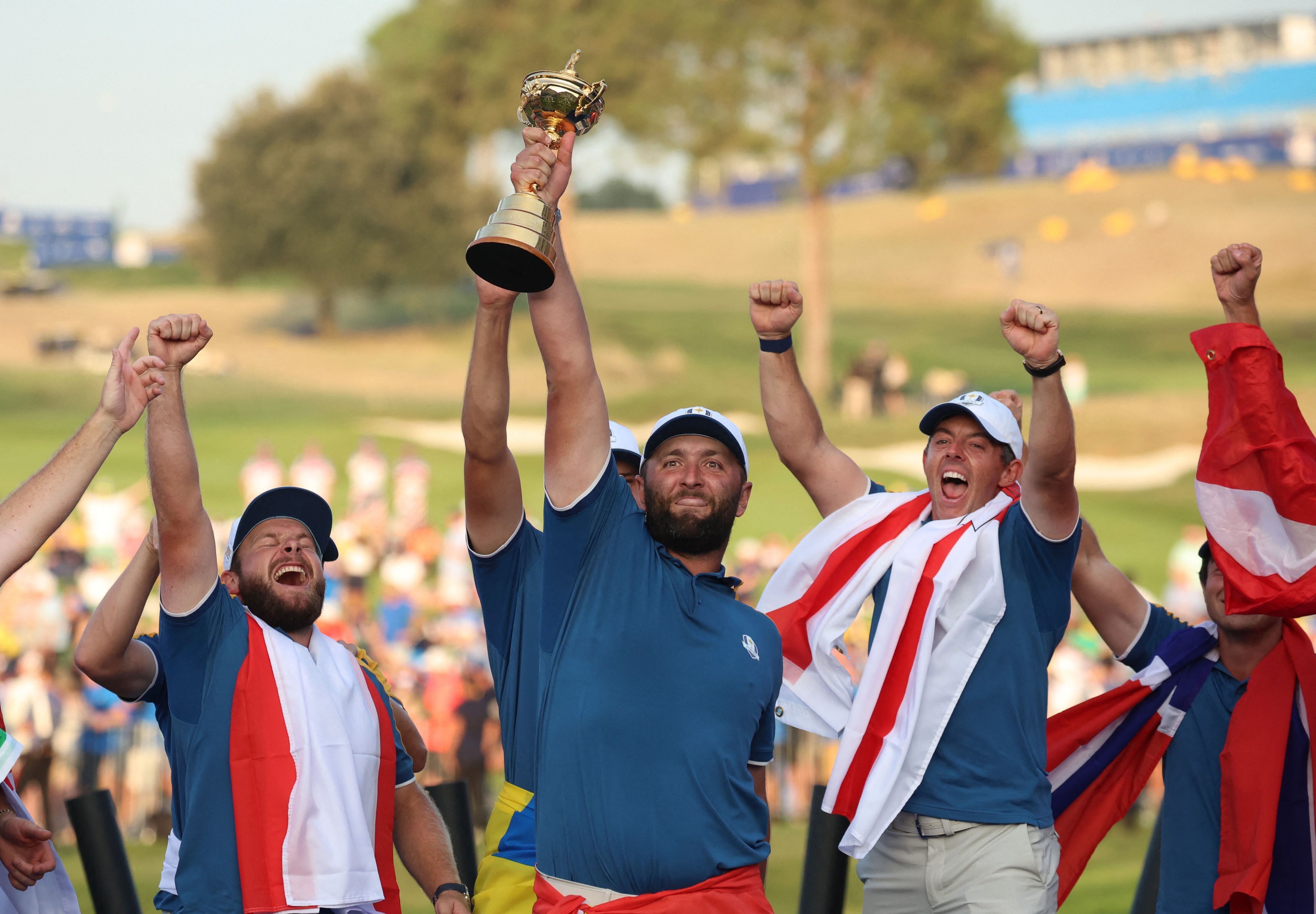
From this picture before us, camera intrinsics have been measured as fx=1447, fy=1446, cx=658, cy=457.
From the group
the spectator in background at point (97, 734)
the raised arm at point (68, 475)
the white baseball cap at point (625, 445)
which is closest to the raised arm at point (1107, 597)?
the white baseball cap at point (625, 445)

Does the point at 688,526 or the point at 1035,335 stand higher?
the point at 1035,335

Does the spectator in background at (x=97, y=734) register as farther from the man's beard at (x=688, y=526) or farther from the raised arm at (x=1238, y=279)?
the raised arm at (x=1238, y=279)

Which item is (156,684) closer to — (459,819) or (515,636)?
(515,636)

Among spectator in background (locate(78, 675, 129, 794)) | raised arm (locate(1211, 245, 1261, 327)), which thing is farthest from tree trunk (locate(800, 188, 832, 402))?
raised arm (locate(1211, 245, 1261, 327))

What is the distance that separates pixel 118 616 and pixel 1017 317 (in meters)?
2.66

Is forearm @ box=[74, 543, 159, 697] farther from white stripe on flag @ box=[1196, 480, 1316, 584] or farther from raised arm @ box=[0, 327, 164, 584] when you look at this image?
white stripe on flag @ box=[1196, 480, 1316, 584]

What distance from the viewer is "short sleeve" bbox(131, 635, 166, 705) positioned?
408 cm

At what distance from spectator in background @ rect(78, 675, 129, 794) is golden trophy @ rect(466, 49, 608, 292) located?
795 centimetres

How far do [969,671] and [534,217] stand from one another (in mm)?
1954

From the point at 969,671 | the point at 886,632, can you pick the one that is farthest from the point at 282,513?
the point at 969,671

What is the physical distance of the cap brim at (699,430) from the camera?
12.7 feet

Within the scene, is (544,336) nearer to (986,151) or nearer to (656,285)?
(986,151)

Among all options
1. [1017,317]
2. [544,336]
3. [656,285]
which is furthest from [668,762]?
[656,285]

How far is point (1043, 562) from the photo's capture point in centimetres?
436
